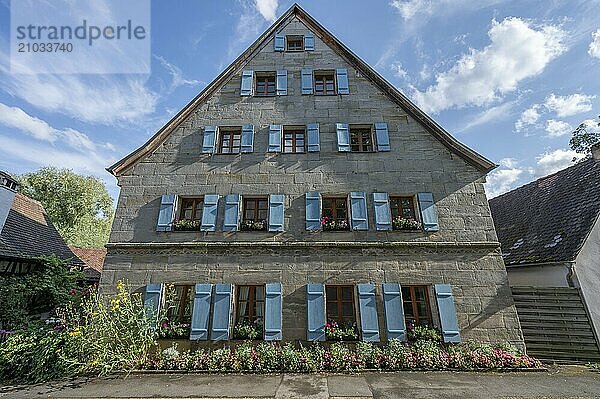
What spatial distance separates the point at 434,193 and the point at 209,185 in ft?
23.9

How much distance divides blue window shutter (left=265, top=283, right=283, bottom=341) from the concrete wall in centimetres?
880

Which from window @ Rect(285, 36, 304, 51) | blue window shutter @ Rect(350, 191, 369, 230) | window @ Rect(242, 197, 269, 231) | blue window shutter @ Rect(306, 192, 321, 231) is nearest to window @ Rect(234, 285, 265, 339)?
window @ Rect(242, 197, 269, 231)

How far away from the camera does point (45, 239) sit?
1333 centimetres

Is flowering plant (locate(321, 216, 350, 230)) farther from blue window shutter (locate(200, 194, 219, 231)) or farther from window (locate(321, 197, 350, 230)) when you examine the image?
blue window shutter (locate(200, 194, 219, 231))

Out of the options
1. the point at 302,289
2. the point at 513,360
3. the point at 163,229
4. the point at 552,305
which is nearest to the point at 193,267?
the point at 163,229

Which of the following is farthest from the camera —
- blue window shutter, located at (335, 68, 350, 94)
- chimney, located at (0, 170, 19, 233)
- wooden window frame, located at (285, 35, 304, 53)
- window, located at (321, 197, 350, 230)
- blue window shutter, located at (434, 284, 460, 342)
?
wooden window frame, located at (285, 35, 304, 53)

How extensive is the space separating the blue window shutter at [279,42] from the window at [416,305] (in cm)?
979

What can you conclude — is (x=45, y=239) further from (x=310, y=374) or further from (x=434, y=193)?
(x=434, y=193)

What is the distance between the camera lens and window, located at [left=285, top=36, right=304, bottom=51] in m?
12.0

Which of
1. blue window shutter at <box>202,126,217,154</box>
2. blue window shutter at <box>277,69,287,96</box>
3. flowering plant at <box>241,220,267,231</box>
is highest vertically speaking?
blue window shutter at <box>277,69,287,96</box>

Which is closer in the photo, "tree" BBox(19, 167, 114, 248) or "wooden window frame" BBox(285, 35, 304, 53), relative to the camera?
"wooden window frame" BBox(285, 35, 304, 53)

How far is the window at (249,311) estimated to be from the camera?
26.9 ft

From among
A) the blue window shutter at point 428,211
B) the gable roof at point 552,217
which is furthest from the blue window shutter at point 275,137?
the gable roof at point 552,217

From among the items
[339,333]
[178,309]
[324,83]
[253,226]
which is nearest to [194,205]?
[253,226]
